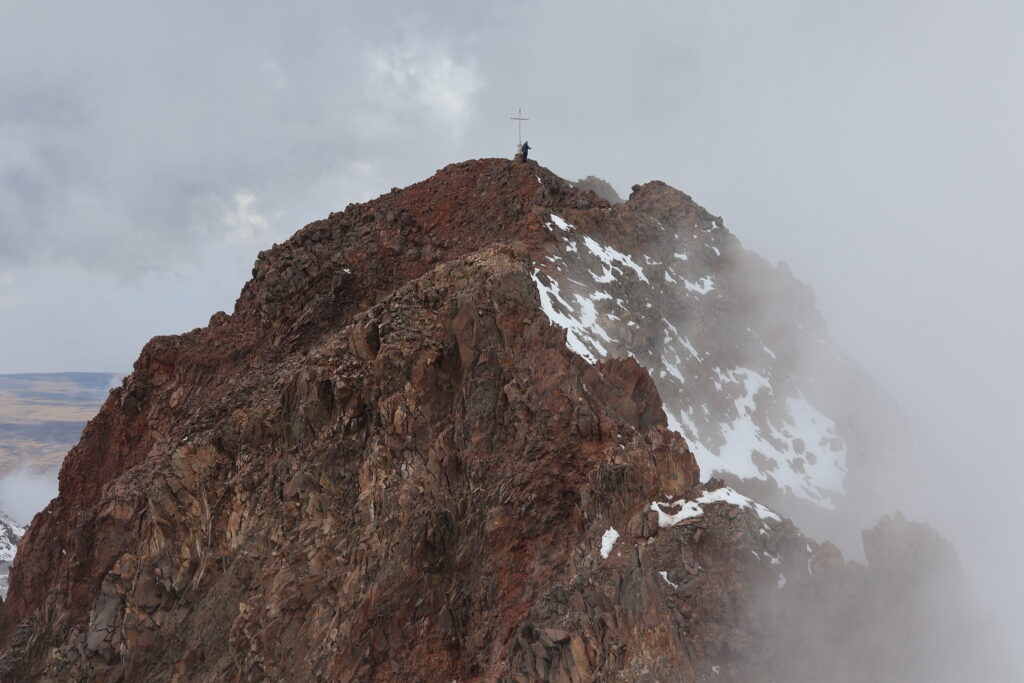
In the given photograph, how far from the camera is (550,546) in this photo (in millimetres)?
22797

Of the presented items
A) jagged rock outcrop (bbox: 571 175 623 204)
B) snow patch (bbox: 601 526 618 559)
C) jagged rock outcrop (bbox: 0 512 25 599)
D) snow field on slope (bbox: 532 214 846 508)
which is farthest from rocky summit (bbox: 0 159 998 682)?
jagged rock outcrop (bbox: 0 512 25 599)

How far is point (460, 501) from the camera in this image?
977 inches

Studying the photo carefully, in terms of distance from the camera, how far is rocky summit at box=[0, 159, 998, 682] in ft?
63.9

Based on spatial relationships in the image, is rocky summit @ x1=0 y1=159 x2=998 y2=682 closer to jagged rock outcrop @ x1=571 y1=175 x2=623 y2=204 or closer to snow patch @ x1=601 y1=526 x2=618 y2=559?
snow patch @ x1=601 y1=526 x2=618 y2=559

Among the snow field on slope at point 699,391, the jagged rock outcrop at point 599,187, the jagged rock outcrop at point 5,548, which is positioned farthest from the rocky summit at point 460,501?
the jagged rock outcrop at point 5,548

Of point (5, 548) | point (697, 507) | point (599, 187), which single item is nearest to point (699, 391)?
point (697, 507)

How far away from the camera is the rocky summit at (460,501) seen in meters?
19.5

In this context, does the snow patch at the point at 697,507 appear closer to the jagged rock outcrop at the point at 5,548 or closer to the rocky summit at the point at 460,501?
the rocky summit at the point at 460,501

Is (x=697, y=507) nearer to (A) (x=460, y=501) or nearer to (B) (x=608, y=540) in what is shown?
(B) (x=608, y=540)

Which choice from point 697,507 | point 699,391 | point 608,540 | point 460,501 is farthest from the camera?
point 699,391

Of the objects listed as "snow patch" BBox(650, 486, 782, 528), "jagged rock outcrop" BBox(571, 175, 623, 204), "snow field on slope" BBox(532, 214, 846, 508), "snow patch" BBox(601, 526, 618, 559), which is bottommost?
"snow patch" BBox(601, 526, 618, 559)

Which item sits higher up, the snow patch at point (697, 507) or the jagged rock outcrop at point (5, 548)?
the jagged rock outcrop at point (5, 548)

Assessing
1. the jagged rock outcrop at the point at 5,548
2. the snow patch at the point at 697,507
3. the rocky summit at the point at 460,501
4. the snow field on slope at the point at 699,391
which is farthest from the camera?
the jagged rock outcrop at the point at 5,548

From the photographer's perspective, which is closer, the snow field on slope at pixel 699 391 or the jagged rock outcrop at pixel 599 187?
the snow field on slope at pixel 699 391
